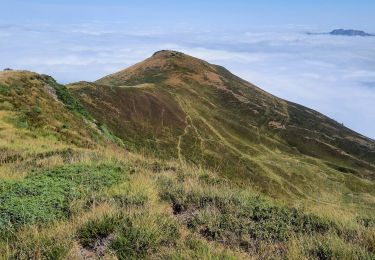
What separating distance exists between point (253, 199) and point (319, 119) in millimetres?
124251

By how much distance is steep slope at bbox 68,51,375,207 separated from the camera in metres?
63.5

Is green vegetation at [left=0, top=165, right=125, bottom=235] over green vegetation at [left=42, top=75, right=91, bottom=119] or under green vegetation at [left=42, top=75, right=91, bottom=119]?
under

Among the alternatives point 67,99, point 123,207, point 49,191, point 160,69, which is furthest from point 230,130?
point 123,207

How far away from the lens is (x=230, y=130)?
84562 millimetres

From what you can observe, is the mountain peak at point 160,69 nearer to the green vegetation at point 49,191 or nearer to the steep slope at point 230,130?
the steep slope at point 230,130

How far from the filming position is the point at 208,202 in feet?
35.3

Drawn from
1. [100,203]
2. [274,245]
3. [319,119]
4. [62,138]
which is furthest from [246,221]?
[319,119]

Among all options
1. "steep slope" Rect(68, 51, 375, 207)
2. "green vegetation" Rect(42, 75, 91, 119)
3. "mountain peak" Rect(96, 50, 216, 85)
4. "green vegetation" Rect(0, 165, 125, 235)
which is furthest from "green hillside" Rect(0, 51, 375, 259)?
"mountain peak" Rect(96, 50, 216, 85)

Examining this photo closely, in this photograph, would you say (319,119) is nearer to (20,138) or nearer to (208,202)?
(20,138)

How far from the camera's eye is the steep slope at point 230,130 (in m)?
63.5

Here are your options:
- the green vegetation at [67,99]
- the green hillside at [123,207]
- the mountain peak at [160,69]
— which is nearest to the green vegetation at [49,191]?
the green hillside at [123,207]

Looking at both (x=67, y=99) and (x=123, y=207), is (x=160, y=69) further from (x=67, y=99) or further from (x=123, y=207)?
(x=123, y=207)

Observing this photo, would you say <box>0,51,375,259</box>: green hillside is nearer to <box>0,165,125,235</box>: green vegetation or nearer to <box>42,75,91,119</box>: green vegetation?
<box>0,165,125,235</box>: green vegetation

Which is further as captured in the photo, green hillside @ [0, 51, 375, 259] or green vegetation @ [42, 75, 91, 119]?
green vegetation @ [42, 75, 91, 119]
